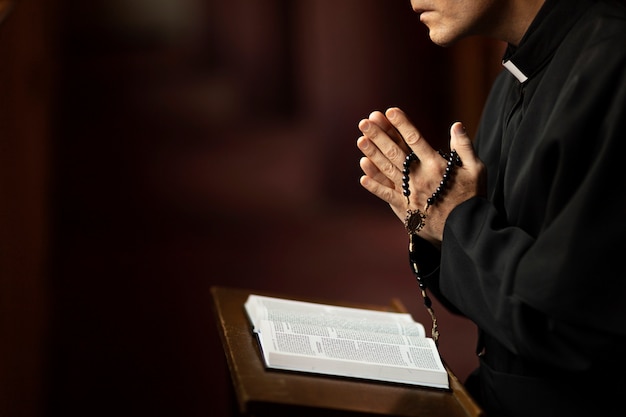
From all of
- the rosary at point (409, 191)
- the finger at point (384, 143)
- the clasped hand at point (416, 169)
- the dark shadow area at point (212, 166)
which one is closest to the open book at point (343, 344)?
the rosary at point (409, 191)

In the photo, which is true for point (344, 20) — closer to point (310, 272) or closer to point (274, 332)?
point (310, 272)

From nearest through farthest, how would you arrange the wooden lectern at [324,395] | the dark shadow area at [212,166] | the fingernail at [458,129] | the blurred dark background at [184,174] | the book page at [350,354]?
the wooden lectern at [324,395]
the book page at [350,354]
the fingernail at [458,129]
the blurred dark background at [184,174]
the dark shadow area at [212,166]

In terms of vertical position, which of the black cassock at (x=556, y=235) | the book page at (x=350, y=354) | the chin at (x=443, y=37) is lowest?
the book page at (x=350, y=354)

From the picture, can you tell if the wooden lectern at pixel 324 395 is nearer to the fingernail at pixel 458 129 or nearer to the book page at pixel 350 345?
the book page at pixel 350 345

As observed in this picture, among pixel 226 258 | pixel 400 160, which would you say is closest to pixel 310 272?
pixel 226 258

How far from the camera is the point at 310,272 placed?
4.95m

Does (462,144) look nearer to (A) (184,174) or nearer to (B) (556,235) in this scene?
(B) (556,235)

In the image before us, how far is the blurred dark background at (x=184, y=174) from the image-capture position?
3.70m

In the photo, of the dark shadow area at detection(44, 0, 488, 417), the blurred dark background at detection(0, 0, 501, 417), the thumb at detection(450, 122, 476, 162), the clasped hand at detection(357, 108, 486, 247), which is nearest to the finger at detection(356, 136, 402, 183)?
the clasped hand at detection(357, 108, 486, 247)

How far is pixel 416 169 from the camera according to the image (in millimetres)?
1855

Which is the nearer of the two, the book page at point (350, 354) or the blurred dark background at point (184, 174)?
the book page at point (350, 354)

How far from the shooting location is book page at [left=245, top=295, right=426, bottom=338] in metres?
1.87

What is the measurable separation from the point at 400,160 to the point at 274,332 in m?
0.41

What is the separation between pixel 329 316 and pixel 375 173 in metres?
0.29
